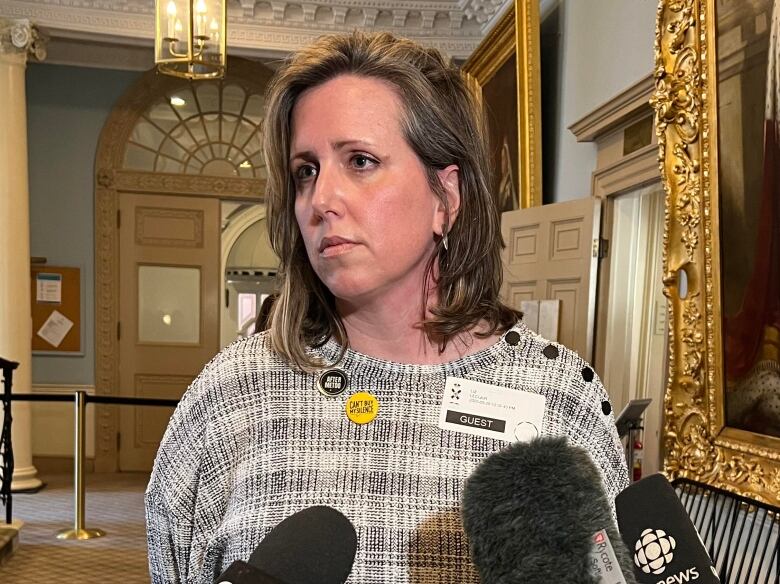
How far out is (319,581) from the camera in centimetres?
74

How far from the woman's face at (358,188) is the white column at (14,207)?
6601 mm

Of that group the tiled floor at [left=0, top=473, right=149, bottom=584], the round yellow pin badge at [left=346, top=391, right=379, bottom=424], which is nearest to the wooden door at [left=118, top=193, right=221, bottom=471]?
the tiled floor at [left=0, top=473, right=149, bottom=584]

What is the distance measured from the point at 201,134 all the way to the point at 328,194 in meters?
7.92

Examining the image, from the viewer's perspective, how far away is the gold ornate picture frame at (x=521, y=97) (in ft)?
17.2

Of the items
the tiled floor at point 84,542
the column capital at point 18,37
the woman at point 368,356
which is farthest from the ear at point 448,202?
the column capital at point 18,37

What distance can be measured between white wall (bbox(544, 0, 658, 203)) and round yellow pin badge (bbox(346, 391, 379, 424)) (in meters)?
3.19

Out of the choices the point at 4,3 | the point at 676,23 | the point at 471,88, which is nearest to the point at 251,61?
the point at 4,3

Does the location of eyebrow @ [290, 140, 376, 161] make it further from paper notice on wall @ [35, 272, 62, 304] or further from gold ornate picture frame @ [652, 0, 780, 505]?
paper notice on wall @ [35, 272, 62, 304]

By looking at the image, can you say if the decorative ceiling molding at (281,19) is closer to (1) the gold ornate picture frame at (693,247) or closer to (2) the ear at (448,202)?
(1) the gold ornate picture frame at (693,247)

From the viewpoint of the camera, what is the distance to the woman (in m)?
1.13

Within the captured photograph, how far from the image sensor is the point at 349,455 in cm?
Result: 117

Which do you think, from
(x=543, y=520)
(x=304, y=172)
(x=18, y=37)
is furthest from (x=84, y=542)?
(x=543, y=520)

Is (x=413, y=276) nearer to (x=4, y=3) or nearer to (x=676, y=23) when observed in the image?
(x=676, y=23)

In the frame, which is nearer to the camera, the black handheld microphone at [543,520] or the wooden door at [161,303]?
the black handheld microphone at [543,520]
